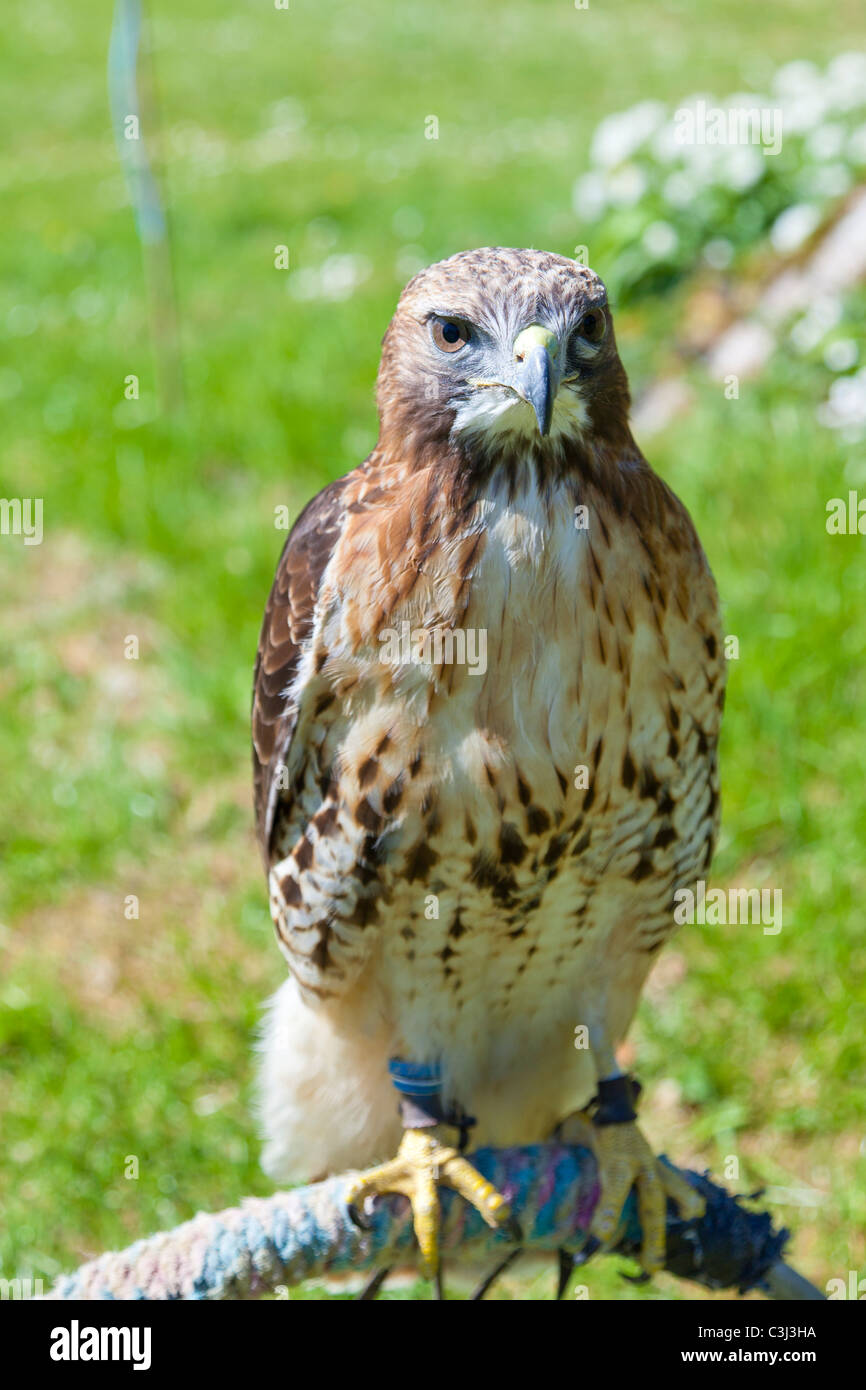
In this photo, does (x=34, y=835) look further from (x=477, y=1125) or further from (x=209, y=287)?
(x=209, y=287)

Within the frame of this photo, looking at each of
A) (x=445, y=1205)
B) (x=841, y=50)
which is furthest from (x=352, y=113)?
(x=445, y=1205)

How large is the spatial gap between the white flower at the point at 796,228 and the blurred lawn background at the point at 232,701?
0.25 m

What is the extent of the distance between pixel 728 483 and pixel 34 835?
9.62ft

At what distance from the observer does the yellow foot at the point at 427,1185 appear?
8.61 ft

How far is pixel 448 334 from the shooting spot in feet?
7.51

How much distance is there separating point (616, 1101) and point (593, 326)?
155 cm

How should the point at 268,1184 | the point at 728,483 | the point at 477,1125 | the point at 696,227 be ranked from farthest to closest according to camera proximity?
1. the point at 696,227
2. the point at 728,483
3. the point at 268,1184
4. the point at 477,1125

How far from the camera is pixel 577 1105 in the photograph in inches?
136

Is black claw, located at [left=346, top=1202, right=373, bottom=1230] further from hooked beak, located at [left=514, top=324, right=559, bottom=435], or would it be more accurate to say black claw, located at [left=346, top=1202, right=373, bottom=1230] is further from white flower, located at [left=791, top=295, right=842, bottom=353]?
white flower, located at [left=791, top=295, right=842, bottom=353]

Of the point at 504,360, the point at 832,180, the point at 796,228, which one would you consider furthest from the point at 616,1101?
the point at 832,180

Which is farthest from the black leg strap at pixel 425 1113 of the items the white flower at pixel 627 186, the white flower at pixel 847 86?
the white flower at pixel 847 86

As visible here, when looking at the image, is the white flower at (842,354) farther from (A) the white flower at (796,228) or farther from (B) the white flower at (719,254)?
(B) the white flower at (719,254)

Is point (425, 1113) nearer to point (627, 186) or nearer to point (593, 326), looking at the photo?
point (593, 326)
